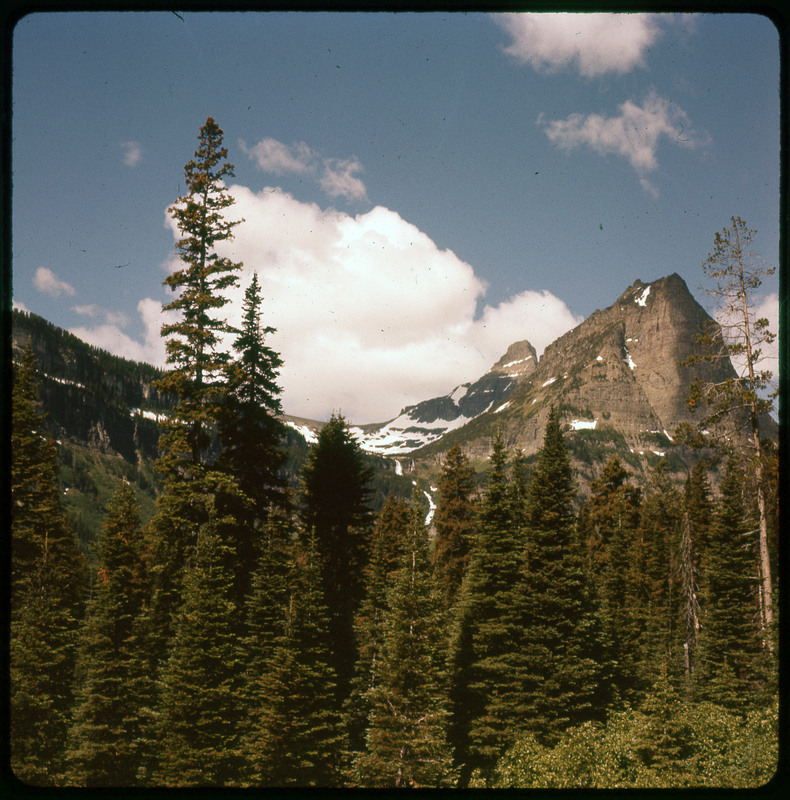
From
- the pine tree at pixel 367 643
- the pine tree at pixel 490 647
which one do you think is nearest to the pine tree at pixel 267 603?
the pine tree at pixel 367 643

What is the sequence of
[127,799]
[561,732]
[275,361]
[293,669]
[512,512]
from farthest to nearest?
[512,512] < [275,361] < [561,732] < [293,669] < [127,799]

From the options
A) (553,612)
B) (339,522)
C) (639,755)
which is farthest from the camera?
(339,522)

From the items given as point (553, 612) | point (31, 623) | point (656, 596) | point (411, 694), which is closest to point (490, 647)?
point (553, 612)

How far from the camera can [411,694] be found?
15.2 metres

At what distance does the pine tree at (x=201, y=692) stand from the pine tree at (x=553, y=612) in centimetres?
1083

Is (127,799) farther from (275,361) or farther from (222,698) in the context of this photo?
(275,361)

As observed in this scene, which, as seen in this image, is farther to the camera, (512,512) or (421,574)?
(512,512)

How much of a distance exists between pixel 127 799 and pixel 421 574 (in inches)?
487

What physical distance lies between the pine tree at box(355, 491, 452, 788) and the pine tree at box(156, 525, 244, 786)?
4.06 meters

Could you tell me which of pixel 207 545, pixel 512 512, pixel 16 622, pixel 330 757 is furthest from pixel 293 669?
pixel 512 512

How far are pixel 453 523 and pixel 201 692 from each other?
699 inches

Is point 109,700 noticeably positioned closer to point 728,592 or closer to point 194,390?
point 194,390

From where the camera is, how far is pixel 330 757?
16344 mm

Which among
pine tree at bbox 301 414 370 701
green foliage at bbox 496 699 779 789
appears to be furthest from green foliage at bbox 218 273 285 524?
green foliage at bbox 496 699 779 789
